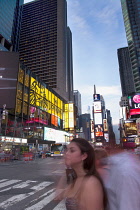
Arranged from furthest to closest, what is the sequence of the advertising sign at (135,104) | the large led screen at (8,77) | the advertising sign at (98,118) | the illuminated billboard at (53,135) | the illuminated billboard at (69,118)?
the advertising sign at (98,118)
the illuminated billboard at (69,118)
the advertising sign at (135,104)
the illuminated billboard at (53,135)
the large led screen at (8,77)

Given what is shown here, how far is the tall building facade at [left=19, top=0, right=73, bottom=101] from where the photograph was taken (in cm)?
11862

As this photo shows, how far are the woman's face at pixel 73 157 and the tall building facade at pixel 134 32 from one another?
134 meters

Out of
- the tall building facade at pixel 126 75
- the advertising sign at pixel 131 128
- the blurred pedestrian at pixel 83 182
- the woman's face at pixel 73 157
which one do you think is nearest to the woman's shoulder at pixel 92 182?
the blurred pedestrian at pixel 83 182

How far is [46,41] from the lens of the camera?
130 metres

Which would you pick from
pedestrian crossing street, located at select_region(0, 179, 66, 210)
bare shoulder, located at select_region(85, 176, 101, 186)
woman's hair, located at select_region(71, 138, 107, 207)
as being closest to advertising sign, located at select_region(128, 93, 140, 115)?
pedestrian crossing street, located at select_region(0, 179, 66, 210)

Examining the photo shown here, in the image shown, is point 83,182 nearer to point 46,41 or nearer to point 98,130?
point 98,130

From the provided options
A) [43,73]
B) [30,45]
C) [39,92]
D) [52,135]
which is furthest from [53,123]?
[30,45]

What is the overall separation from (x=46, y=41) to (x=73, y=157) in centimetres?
14085

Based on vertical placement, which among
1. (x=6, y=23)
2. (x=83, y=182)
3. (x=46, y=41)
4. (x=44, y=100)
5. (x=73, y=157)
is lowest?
(x=83, y=182)

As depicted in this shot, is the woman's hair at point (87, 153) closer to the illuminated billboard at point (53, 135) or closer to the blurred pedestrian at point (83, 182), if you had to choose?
the blurred pedestrian at point (83, 182)

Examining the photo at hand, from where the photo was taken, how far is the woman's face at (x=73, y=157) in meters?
1.97

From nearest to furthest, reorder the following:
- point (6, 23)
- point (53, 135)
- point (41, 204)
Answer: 1. point (41, 204)
2. point (53, 135)
3. point (6, 23)

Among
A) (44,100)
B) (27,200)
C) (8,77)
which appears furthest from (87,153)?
(44,100)

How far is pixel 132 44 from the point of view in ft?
429
